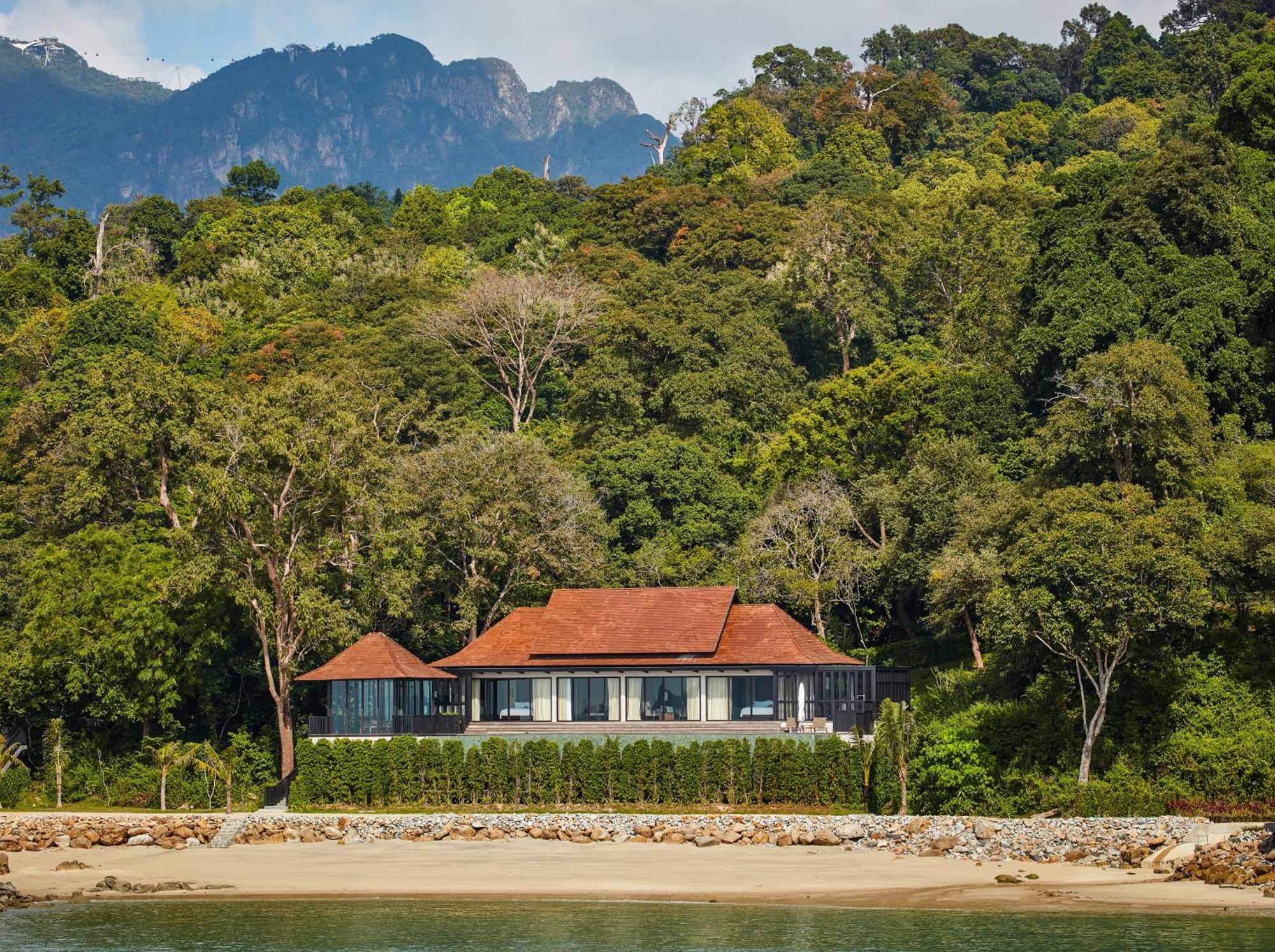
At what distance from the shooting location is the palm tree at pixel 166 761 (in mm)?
48062

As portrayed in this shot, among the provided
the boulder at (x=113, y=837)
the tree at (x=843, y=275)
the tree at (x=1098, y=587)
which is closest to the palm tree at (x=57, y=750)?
the boulder at (x=113, y=837)

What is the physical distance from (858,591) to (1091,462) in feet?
40.6

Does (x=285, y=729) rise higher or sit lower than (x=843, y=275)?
lower

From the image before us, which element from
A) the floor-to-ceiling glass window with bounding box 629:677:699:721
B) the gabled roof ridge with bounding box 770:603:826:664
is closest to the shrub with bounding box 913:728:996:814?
the gabled roof ridge with bounding box 770:603:826:664

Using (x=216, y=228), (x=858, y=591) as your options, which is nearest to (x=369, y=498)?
(x=858, y=591)

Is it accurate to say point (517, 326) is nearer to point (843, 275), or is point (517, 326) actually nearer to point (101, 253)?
point (843, 275)

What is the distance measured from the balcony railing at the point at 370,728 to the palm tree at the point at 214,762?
2686 mm

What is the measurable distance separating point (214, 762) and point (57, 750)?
17.5 feet

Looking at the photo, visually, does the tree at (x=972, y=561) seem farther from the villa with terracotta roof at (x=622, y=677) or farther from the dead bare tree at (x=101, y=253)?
the dead bare tree at (x=101, y=253)

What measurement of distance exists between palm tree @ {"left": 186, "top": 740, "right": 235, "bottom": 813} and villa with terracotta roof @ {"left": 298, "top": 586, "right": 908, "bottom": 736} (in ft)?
9.12

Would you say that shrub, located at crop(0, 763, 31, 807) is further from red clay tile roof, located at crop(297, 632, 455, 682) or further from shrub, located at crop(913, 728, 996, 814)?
shrub, located at crop(913, 728, 996, 814)

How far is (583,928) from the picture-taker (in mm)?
31781

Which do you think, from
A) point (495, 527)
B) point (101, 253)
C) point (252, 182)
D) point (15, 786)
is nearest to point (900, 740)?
point (495, 527)

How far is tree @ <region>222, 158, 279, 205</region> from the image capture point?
123 m
